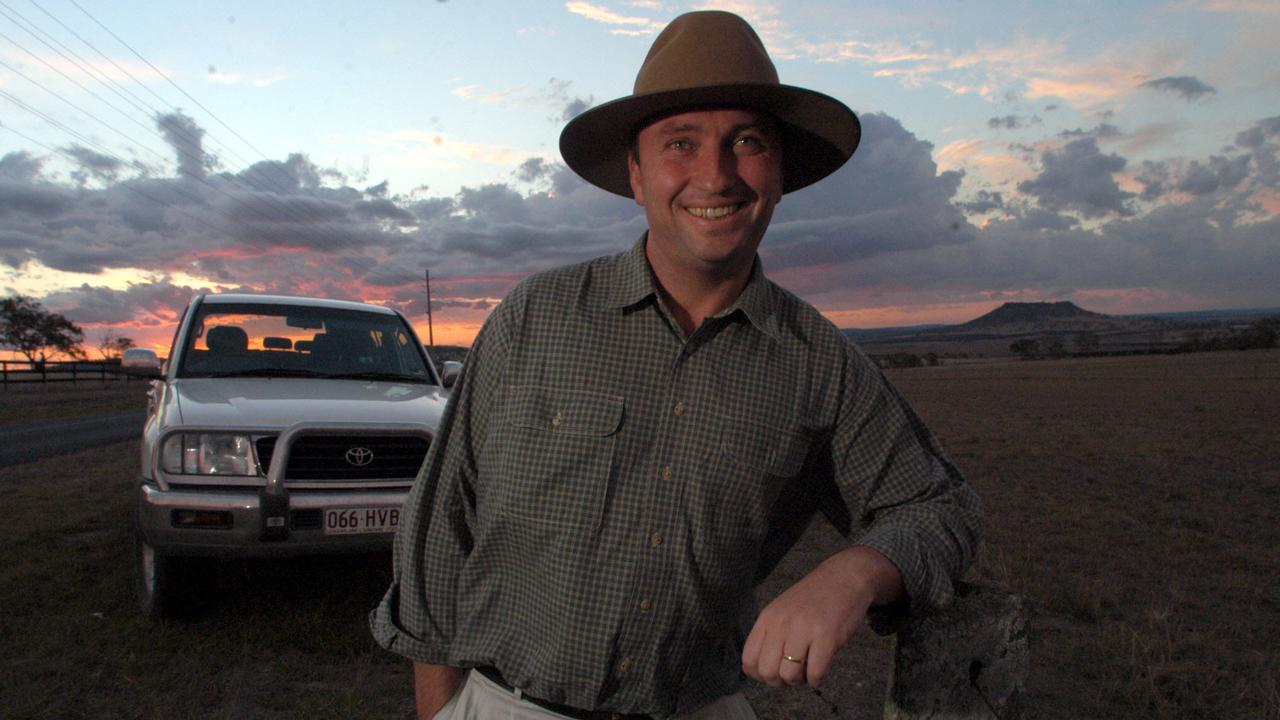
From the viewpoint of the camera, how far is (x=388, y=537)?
468 cm

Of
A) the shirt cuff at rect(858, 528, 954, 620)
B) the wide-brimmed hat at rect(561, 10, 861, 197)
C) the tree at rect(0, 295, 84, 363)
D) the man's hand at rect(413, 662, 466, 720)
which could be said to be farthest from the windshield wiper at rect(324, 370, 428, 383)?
Answer: the tree at rect(0, 295, 84, 363)

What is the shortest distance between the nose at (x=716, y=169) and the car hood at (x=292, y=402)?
11.5 feet

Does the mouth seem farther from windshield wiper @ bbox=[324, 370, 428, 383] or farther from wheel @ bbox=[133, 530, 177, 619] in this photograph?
windshield wiper @ bbox=[324, 370, 428, 383]

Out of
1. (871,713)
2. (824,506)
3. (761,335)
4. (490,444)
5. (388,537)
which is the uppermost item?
(761,335)

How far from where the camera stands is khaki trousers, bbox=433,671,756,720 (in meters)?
1.61

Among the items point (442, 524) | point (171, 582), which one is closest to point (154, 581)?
point (171, 582)

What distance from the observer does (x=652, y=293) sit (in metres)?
1.64

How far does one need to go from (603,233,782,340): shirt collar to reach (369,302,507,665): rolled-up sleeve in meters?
0.23

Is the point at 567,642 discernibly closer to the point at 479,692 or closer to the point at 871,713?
the point at 479,692

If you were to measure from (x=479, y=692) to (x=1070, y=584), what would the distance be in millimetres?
A: 4838

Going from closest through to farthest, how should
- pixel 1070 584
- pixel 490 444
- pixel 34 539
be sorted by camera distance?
pixel 490 444 → pixel 1070 584 → pixel 34 539

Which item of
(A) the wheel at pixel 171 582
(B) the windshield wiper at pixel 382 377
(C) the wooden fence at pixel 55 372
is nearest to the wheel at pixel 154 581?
(A) the wheel at pixel 171 582

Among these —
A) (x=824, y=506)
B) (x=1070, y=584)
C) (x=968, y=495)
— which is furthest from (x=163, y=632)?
(x=1070, y=584)

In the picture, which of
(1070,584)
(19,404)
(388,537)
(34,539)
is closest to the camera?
(388,537)
